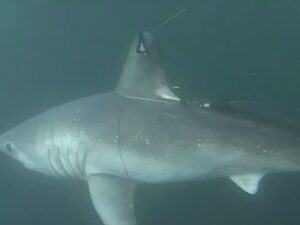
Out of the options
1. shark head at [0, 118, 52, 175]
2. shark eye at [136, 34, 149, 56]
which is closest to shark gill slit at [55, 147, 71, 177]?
shark head at [0, 118, 52, 175]

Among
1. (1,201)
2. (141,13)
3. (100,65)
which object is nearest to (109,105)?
(1,201)

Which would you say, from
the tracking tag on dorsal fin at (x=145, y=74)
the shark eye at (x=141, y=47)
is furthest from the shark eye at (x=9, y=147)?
the shark eye at (x=141, y=47)

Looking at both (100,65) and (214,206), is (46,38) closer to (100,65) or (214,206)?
(100,65)

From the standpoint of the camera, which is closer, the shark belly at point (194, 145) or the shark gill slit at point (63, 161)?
the shark belly at point (194, 145)

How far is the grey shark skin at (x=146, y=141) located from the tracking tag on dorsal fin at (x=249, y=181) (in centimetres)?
1

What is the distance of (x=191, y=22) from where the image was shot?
49.1ft

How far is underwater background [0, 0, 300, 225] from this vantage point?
7.34 meters

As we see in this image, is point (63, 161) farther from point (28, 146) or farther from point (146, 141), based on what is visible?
point (146, 141)

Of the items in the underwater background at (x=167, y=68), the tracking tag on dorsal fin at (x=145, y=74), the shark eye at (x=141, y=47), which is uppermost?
the shark eye at (x=141, y=47)

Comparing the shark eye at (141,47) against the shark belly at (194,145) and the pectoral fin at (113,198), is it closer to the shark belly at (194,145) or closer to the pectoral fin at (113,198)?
the shark belly at (194,145)

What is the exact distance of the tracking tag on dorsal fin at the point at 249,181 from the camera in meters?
4.82

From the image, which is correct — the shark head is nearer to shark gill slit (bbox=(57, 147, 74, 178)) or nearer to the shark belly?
shark gill slit (bbox=(57, 147, 74, 178))

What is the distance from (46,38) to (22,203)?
6.66 meters

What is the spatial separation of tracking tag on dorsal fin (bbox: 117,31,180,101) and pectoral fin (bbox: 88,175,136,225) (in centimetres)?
104
